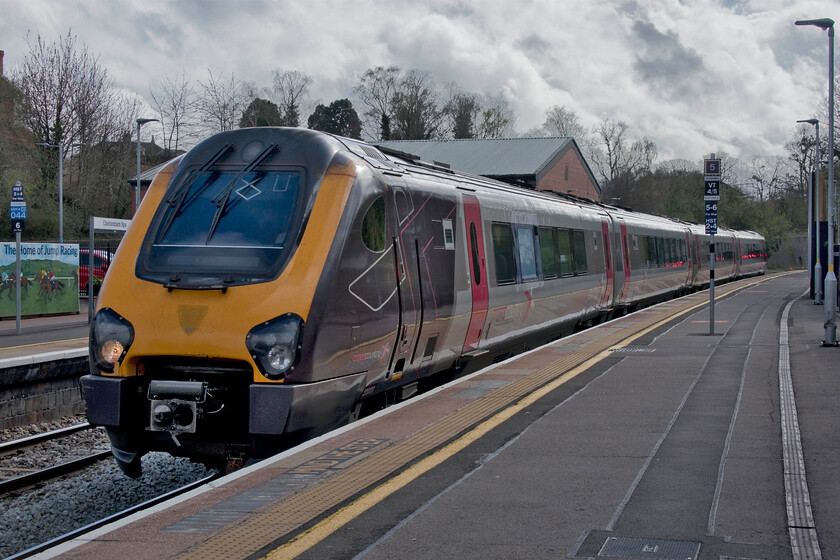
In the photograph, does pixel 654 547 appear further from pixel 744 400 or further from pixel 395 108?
pixel 395 108

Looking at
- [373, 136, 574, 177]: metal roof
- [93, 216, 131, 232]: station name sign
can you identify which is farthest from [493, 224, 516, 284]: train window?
[373, 136, 574, 177]: metal roof

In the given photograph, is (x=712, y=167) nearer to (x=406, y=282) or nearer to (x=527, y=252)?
(x=527, y=252)

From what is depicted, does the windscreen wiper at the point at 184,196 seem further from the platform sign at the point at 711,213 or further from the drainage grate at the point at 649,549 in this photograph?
the platform sign at the point at 711,213

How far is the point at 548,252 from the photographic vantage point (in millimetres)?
16016

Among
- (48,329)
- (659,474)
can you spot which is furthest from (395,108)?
(659,474)

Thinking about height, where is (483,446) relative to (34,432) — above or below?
above

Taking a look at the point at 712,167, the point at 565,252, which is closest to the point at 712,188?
the point at 712,167

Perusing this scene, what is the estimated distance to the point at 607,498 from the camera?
5.89m

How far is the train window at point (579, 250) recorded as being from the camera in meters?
18.3

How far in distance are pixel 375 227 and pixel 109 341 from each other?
2563 mm

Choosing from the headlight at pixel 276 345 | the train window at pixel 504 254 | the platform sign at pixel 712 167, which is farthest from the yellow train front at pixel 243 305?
the platform sign at pixel 712 167

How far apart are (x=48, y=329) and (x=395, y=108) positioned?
6675 centimetres

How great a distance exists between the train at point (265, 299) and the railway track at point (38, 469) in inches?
75.6

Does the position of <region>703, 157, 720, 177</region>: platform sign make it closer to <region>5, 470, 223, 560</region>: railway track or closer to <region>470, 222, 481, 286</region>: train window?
<region>470, 222, 481, 286</region>: train window
